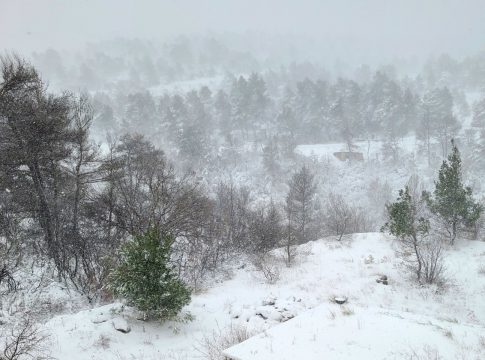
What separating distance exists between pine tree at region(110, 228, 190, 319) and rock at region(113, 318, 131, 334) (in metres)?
0.54

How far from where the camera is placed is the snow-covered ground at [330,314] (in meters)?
7.70

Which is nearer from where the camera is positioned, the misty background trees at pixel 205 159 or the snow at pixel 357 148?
the misty background trees at pixel 205 159

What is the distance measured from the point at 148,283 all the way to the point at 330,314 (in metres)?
5.07

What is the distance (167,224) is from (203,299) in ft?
15.2

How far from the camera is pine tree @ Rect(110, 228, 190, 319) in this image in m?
10.2

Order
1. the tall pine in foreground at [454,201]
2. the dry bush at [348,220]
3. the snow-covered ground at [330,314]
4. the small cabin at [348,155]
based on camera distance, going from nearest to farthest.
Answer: the snow-covered ground at [330,314]
the tall pine in foreground at [454,201]
the dry bush at [348,220]
the small cabin at [348,155]

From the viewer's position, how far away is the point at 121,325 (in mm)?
9945

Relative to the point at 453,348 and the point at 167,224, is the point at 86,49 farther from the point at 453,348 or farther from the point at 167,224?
the point at 453,348

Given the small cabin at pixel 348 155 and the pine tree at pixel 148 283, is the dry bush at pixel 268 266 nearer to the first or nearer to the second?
the pine tree at pixel 148 283

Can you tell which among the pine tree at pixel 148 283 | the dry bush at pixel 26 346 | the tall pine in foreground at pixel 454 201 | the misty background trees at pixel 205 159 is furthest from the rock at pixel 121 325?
the tall pine in foreground at pixel 454 201

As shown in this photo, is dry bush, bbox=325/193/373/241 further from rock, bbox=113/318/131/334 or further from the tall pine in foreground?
rock, bbox=113/318/131/334

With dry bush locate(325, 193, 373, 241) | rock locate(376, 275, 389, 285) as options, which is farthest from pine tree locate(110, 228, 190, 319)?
dry bush locate(325, 193, 373, 241)

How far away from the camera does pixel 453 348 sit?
7371 mm

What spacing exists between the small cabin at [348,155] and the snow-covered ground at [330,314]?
120 ft
